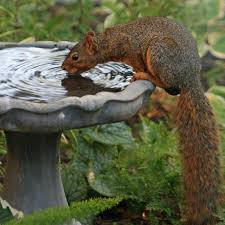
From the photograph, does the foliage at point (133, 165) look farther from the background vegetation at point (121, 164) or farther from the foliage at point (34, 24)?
the foliage at point (34, 24)

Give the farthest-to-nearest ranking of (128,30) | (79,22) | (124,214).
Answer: (79,22) → (124,214) → (128,30)

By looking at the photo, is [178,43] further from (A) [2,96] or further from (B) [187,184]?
(A) [2,96]

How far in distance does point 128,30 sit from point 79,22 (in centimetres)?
165

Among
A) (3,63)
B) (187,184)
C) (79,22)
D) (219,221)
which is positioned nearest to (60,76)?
(3,63)

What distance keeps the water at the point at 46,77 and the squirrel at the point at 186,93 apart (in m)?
0.06

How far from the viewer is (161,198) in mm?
3234

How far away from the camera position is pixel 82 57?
304cm

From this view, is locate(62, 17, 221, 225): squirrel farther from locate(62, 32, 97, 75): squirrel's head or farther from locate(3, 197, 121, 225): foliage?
locate(3, 197, 121, 225): foliage

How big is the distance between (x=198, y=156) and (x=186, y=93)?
0.28m

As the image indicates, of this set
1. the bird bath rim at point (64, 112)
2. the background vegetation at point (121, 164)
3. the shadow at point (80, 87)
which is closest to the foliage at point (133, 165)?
the background vegetation at point (121, 164)

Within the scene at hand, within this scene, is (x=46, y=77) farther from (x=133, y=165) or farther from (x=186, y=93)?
(x=133, y=165)

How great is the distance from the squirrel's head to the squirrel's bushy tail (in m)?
0.44

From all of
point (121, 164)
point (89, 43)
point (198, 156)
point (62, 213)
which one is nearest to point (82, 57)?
point (89, 43)

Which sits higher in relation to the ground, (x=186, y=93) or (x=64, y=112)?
(x=64, y=112)
